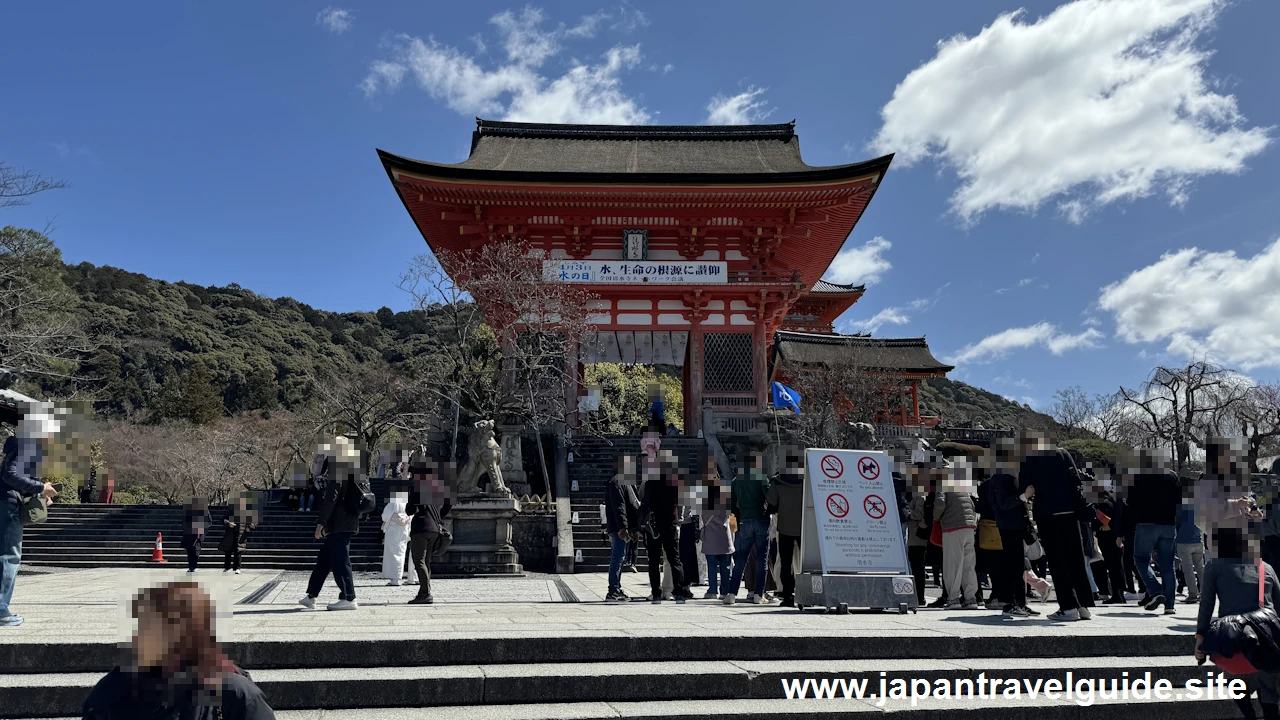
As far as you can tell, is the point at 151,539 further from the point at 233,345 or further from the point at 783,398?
the point at 233,345

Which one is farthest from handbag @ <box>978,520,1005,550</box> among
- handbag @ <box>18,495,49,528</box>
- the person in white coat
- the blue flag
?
the blue flag

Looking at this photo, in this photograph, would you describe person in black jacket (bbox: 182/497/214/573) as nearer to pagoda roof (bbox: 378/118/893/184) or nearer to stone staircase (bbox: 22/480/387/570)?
stone staircase (bbox: 22/480/387/570)

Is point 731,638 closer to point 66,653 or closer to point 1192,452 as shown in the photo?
point 66,653

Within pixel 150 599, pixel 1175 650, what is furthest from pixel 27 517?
pixel 1175 650

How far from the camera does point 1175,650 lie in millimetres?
5414

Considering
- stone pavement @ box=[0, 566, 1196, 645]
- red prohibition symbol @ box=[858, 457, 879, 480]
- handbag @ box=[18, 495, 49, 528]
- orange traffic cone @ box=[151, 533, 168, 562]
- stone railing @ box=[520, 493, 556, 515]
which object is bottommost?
orange traffic cone @ box=[151, 533, 168, 562]

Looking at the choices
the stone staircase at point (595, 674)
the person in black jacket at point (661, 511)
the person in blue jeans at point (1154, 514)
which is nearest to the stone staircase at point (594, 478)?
the person in black jacket at point (661, 511)

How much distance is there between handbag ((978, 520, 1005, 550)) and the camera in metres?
7.76

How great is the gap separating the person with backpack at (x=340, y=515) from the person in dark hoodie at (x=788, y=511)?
397 centimetres

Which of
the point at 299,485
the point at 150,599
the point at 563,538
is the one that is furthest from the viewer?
the point at 299,485

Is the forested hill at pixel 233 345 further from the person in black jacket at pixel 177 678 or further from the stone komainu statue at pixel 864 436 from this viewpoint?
the person in black jacket at pixel 177 678

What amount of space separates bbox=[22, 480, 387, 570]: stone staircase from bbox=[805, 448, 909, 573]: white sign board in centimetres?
903

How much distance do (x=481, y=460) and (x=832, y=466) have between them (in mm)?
6452

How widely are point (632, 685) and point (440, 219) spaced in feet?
66.4
